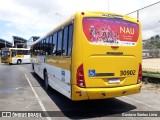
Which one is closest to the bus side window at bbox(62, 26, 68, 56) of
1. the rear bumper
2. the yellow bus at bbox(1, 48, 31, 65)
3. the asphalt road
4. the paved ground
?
the rear bumper

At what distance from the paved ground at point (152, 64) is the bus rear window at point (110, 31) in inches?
323

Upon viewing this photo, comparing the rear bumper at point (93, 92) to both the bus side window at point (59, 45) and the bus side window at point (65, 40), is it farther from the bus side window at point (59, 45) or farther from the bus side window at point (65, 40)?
the bus side window at point (59, 45)

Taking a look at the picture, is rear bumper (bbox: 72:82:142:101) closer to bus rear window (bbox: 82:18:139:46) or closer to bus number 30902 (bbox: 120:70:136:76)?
bus number 30902 (bbox: 120:70:136:76)

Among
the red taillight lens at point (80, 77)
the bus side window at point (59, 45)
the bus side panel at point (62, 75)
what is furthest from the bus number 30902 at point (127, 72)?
the bus side window at point (59, 45)

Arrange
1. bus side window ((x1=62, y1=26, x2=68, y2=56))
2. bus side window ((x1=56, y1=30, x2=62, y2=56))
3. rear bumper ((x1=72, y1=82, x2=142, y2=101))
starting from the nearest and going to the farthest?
rear bumper ((x1=72, y1=82, x2=142, y2=101)), bus side window ((x1=62, y1=26, x2=68, y2=56)), bus side window ((x1=56, y1=30, x2=62, y2=56))

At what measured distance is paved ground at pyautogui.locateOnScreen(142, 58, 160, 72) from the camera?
15723mm

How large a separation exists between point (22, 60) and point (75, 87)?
118ft

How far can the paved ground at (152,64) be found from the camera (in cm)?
1572

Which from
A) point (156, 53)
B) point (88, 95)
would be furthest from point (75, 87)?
point (156, 53)

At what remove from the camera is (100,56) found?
7316 mm

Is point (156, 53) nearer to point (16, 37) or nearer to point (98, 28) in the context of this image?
point (98, 28)

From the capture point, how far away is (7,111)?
788 centimetres

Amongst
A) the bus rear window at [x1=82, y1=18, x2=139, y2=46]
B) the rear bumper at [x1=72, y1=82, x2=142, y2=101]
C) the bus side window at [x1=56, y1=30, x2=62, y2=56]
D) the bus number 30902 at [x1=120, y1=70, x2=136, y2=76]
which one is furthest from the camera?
the bus side window at [x1=56, y1=30, x2=62, y2=56]

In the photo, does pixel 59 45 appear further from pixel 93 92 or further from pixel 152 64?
pixel 152 64
